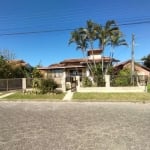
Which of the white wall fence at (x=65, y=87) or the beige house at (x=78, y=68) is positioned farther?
the beige house at (x=78, y=68)

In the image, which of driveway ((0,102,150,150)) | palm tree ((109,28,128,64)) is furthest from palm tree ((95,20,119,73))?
driveway ((0,102,150,150))

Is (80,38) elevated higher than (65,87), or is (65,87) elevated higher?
(80,38)

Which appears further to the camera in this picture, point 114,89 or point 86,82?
point 86,82

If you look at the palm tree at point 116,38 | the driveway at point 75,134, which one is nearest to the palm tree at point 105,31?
the palm tree at point 116,38

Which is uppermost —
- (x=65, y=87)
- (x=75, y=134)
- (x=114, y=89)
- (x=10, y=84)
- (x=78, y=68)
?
(x=78, y=68)

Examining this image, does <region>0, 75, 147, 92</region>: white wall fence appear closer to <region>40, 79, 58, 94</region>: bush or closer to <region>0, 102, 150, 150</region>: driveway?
<region>40, 79, 58, 94</region>: bush

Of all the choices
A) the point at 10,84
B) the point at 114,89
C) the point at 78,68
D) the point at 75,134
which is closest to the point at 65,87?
the point at 114,89

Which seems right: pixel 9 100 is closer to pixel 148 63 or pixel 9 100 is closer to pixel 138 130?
pixel 138 130

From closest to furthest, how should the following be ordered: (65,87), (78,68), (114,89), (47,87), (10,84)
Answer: (47,87) < (114,89) < (65,87) < (10,84) < (78,68)

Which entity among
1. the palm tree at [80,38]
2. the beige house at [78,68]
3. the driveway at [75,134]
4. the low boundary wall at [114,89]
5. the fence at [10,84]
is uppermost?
the palm tree at [80,38]

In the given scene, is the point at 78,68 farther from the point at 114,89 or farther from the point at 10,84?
the point at 114,89

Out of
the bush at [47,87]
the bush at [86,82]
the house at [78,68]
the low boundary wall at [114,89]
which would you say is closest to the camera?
the bush at [47,87]

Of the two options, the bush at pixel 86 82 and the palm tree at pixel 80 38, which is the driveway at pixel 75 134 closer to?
the bush at pixel 86 82

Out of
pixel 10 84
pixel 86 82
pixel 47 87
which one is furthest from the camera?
pixel 10 84
